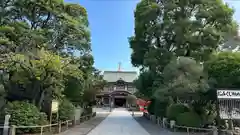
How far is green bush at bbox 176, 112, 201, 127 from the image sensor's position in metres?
13.9

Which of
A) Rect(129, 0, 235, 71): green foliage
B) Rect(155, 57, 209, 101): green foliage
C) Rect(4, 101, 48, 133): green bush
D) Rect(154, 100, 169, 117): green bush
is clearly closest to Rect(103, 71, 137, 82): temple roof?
Rect(129, 0, 235, 71): green foliage

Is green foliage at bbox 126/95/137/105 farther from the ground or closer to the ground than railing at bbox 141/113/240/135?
farther from the ground

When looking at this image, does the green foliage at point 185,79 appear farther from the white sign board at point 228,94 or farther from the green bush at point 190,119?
the white sign board at point 228,94

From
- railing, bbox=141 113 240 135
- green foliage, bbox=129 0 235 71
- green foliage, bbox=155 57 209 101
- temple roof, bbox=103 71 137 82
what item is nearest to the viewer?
railing, bbox=141 113 240 135

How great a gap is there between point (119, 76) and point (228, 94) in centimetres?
5269

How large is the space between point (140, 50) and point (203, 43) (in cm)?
812

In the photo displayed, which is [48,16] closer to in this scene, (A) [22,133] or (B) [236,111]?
(A) [22,133]

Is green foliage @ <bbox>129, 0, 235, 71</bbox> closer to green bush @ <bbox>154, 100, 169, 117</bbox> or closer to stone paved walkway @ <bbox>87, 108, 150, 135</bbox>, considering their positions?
green bush @ <bbox>154, 100, 169, 117</bbox>

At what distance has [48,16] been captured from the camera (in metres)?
17.3

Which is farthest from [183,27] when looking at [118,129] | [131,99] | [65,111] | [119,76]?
[119,76]

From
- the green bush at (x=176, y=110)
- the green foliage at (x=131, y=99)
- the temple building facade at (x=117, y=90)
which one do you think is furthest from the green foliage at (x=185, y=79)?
the temple building facade at (x=117, y=90)

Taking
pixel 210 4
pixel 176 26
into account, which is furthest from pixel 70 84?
pixel 210 4

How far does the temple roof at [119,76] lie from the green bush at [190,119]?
46.6m

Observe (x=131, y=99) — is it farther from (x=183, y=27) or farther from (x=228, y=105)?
(x=228, y=105)
